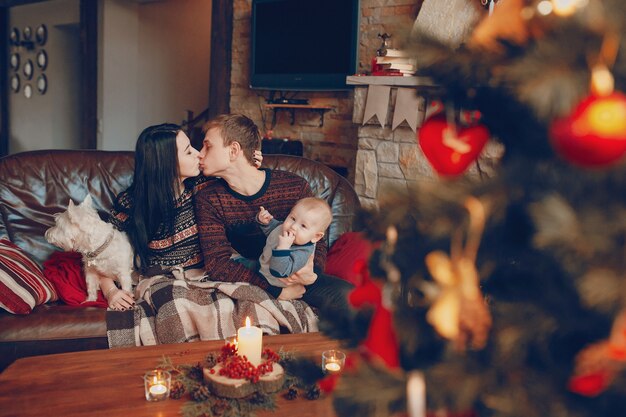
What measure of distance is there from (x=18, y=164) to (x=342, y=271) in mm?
1438

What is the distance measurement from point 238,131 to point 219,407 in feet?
4.34

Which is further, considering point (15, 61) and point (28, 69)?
point (15, 61)

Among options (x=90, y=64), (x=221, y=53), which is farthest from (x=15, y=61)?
(x=221, y=53)

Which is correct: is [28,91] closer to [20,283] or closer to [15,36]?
[15,36]

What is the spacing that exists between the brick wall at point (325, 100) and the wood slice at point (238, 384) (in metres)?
2.97

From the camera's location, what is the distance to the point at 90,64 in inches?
278

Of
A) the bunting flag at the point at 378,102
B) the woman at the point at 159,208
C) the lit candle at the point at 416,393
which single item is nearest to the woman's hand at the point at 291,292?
the woman at the point at 159,208

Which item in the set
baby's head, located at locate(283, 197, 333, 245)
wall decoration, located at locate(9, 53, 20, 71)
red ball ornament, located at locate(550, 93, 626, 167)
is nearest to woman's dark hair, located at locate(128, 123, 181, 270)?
baby's head, located at locate(283, 197, 333, 245)

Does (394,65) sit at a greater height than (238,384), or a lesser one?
greater

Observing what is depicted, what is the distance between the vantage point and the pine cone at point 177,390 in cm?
143

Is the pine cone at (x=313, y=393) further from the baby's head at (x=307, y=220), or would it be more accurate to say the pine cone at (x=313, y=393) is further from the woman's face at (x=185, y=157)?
the woman's face at (x=185, y=157)

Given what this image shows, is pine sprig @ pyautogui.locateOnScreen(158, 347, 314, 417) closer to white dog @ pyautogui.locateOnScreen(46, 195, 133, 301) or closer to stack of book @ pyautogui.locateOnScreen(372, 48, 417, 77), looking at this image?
white dog @ pyautogui.locateOnScreen(46, 195, 133, 301)

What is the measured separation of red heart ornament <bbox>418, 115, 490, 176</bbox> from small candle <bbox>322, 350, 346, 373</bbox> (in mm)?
935

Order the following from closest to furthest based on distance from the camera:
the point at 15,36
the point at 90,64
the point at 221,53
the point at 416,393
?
the point at 416,393 → the point at 221,53 → the point at 90,64 → the point at 15,36
